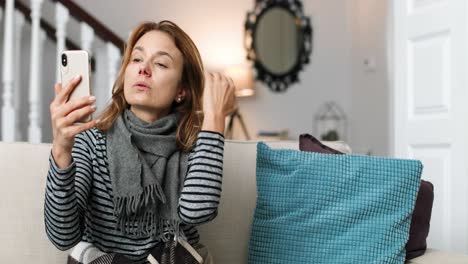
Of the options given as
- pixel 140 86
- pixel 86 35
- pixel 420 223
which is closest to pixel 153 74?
pixel 140 86

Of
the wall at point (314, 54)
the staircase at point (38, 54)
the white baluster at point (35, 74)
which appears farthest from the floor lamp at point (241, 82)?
the white baluster at point (35, 74)

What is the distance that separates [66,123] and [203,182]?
0.31 metres

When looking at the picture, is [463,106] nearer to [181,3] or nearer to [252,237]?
[252,237]

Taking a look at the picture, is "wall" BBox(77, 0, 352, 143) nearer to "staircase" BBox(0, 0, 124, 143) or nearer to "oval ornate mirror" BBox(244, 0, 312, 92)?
"oval ornate mirror" BBox(244, 0, 312, 92)

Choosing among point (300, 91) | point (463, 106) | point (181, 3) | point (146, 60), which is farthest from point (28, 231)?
point (300, 91)

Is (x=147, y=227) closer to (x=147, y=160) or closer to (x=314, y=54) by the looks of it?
(x=147, y=160)

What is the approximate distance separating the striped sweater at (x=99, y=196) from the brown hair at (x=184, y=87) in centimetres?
4

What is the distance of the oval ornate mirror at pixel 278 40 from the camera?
4848 millimetres

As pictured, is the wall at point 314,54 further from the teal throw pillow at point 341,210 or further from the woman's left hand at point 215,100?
the woman's left hand at point 215,100

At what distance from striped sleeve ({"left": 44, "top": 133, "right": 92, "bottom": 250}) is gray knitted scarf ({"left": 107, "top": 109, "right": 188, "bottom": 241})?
0.06 m

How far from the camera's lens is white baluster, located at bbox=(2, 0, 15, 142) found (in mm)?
3029

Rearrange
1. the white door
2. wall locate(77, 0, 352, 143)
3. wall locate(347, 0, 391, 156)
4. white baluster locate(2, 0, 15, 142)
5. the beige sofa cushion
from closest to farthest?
1. the beige sofa cushion
2. the white door
3. white baluster locate(2, 0, 15, 142)
4. wall locate(347, 0, 391, 156)
5. wall locate(77, 0, 352, 143)

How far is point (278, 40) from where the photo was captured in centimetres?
493

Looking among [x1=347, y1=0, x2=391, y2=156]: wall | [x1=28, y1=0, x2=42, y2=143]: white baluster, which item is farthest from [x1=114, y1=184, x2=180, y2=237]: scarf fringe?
[x1=347, y1=0, x2=391, y2=156]: wall
